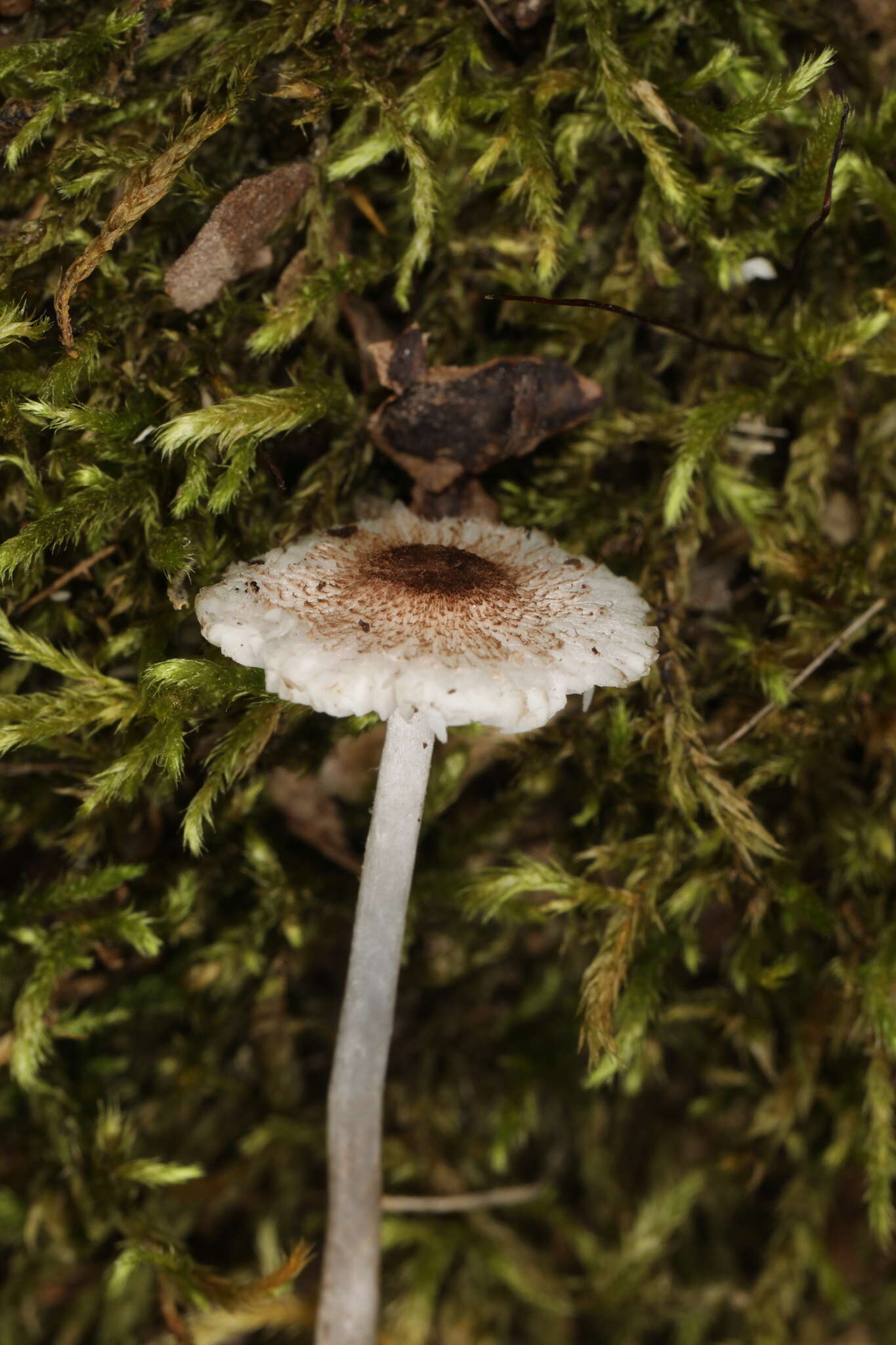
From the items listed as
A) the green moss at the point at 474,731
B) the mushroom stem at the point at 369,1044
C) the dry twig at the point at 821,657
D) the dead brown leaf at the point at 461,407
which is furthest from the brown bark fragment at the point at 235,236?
the dry twig at the point at 821,657

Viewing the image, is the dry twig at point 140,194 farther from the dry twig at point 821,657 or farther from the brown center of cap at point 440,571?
the dry twig at point 821,657

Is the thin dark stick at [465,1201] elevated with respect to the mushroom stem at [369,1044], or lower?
lower

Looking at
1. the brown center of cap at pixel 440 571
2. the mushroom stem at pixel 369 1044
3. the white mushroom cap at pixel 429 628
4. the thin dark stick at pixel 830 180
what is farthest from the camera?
the thin dark stick at pixel 830 180

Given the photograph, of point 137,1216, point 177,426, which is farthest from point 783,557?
point 137,1216

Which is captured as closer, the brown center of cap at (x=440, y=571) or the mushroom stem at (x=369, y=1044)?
the brown center of cap at (x=440, y=571)

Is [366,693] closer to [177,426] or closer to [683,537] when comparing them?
[177,426]

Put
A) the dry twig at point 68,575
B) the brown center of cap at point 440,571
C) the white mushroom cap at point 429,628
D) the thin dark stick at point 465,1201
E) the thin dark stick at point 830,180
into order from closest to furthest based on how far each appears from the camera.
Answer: the white mushroom cap at point 429,628 < the brown center of cap at point 440,571 < the thin dark stick at point 830,180 < the dry twig at point 68,575 < the thin dark stick at point 465,1201
